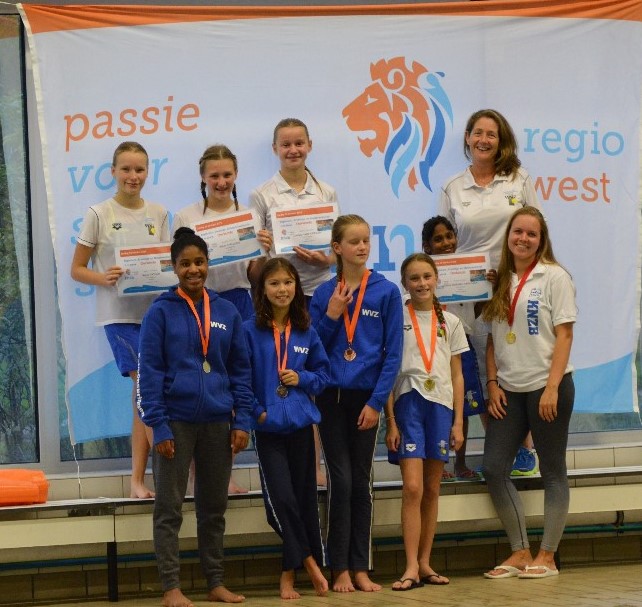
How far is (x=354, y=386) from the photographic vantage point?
6.36 metres

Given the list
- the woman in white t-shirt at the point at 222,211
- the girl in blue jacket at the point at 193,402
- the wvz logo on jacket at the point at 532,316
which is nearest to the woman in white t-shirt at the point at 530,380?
the wvz logo on jacket at the point at 532,316

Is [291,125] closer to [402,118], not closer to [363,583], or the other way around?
[402,118]

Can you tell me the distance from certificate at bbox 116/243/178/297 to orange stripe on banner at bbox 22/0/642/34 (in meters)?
1.45

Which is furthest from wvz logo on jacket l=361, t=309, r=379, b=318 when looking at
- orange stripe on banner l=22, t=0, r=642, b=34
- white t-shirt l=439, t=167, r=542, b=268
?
orange stripe on banner l=22, t=0, r=642, b=34

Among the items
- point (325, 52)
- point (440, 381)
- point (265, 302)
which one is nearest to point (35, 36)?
point (325, 52)

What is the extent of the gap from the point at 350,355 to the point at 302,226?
848mm

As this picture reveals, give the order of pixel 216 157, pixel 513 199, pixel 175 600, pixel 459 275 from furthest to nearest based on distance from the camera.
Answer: pixel 513 199, pixel 459 275, pixel 216 157, pixel 175 600

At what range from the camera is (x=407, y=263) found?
657 cm

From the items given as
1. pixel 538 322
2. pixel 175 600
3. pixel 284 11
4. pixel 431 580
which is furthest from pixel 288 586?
pixel 284 11

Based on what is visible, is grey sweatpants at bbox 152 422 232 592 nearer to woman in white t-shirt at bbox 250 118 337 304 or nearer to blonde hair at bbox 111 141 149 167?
woman in white t-shirt at bbox 250 118 337 304

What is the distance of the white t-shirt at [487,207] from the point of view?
7.07 metres

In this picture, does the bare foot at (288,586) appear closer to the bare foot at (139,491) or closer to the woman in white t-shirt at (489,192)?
the bare foot at (139,491)

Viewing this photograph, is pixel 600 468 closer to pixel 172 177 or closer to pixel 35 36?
pixel 172 177

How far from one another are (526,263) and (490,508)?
1.36m
